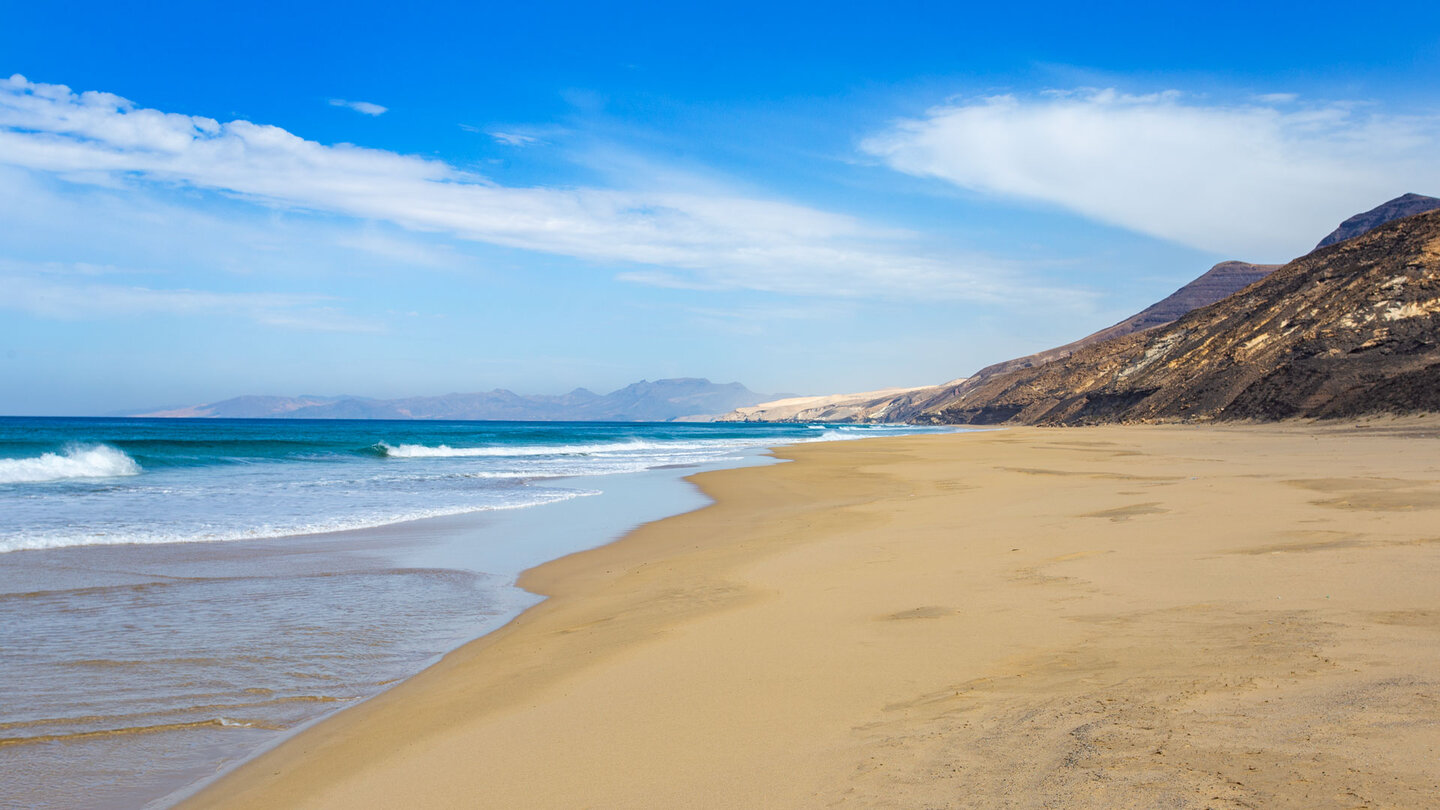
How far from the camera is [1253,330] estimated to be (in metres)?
44.2

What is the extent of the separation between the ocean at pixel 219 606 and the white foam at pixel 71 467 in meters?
5.80

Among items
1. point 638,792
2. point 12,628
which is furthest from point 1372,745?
point 12,628

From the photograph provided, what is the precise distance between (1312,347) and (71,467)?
4927cm

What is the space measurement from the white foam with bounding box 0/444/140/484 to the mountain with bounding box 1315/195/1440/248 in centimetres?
12474

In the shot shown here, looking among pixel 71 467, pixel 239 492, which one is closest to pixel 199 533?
pixel 239 492

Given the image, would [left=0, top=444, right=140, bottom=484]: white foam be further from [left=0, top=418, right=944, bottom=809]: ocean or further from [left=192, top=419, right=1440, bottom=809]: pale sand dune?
[left=192, top=419, right=1440, bottom=809]: pale sand dune

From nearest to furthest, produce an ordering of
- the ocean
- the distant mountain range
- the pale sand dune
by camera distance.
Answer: the pale sand dune
the ocean
the distant mountain range

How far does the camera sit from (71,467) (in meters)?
25.7

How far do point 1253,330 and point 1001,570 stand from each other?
4697 centimetres

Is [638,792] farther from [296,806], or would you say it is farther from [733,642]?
[733,642]

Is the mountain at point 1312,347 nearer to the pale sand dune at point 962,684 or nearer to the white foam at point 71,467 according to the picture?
the pale sand dune at point 962,684

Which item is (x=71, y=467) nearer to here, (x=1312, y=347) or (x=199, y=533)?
(x=199, y=533)

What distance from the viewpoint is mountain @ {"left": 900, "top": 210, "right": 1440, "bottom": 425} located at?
30250mm

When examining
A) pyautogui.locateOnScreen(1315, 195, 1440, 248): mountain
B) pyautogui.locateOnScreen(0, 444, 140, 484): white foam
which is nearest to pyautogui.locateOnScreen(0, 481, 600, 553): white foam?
pyautogui.locateOnScreen(0, 444, 140, 484): white foam
